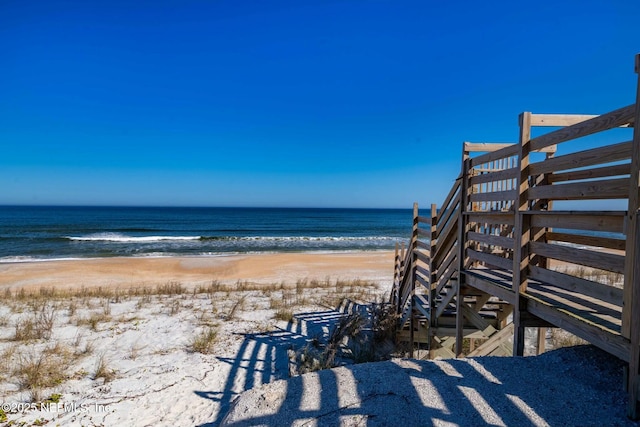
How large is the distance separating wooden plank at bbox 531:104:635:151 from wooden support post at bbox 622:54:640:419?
0.23m

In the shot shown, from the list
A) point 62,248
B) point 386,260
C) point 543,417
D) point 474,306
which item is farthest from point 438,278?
point 62,248

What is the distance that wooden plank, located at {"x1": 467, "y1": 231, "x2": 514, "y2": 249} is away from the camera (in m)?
3.91

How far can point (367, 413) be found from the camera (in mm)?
2768

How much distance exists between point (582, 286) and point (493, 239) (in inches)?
51.9

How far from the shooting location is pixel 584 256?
294 cm

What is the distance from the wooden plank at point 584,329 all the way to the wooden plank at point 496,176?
137 centimetres

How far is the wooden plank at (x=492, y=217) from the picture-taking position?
159 inches

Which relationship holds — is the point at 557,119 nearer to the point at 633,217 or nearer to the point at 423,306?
the point at 633,217

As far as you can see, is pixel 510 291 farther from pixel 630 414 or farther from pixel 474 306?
pixel 474 306

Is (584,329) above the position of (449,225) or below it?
below

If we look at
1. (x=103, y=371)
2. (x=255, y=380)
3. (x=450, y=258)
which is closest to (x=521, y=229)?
(x=450, y=258)

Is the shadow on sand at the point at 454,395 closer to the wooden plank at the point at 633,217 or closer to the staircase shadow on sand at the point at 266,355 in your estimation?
the wooden plank at the point at 633,217

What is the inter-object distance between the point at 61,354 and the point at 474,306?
693 cm

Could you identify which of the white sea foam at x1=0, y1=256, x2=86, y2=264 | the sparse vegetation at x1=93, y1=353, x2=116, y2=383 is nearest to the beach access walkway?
Result: the sparse vegetation at x1=93, y1=353, x2=116, y2=383
